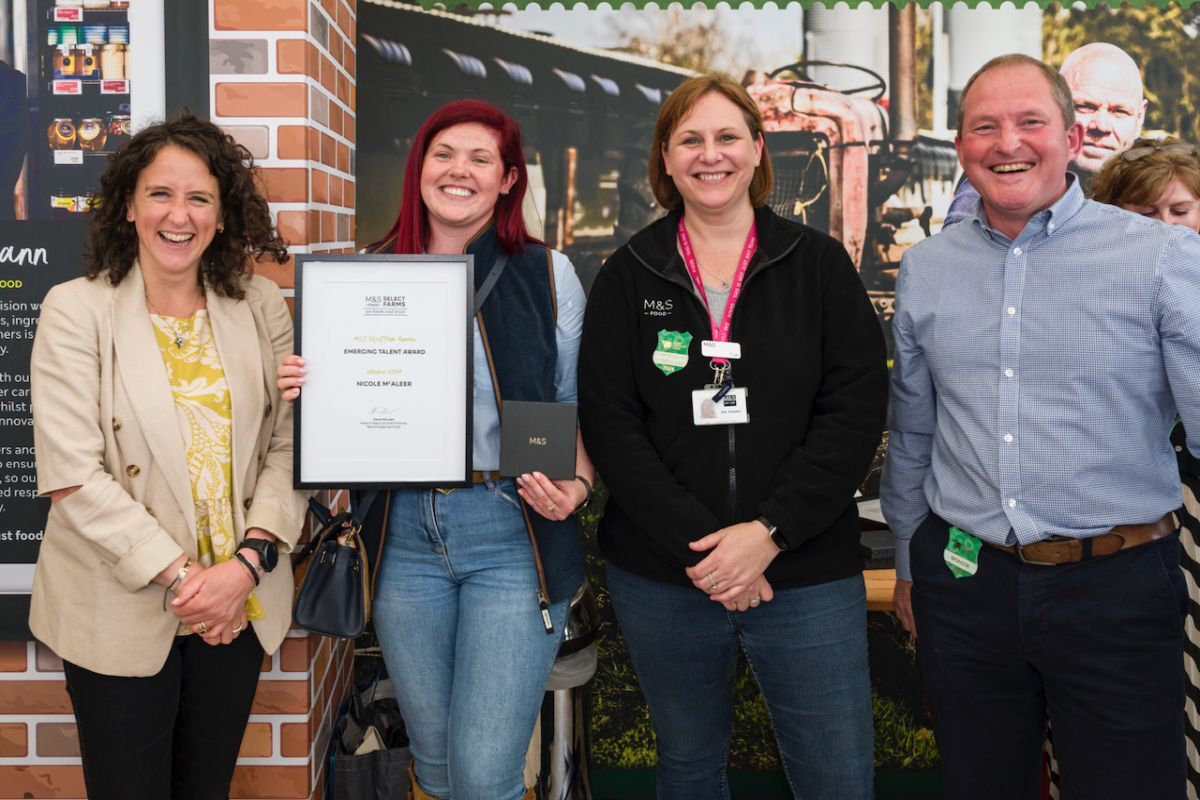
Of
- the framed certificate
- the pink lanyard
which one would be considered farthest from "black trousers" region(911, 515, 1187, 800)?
the framed certificate

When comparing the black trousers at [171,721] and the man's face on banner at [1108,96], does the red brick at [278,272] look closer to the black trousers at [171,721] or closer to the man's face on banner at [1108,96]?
the black trousers at [171,721]

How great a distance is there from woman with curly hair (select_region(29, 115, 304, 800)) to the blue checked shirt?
146 centimetres

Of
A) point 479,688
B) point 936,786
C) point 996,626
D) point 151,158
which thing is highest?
point 151,158

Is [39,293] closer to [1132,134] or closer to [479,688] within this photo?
[479,688]

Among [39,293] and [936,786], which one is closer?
[39,293]

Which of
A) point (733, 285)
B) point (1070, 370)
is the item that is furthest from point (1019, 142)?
point (733, 285)

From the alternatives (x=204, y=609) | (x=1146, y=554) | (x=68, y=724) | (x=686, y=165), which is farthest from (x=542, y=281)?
(x=68, y=724)

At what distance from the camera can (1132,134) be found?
3402 mm

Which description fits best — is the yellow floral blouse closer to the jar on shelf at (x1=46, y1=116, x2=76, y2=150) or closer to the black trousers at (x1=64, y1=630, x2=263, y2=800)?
the black trousers at (x1=64, y1=630, x2=263, y2=800)

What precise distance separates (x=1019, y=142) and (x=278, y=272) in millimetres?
1732

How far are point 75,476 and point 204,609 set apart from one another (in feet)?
1.15

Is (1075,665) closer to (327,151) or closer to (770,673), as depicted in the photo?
(770,673)

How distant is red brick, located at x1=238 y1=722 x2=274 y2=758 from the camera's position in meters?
2.51

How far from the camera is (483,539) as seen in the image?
2051 millimetres
